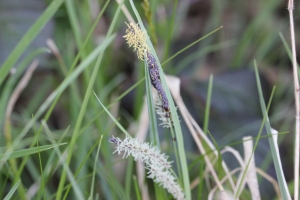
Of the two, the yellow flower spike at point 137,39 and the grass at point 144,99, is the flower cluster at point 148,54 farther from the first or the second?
the grass at point 144,99

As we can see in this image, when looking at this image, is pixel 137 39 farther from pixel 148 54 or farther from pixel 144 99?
pixel 144 99

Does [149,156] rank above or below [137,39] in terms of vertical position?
below

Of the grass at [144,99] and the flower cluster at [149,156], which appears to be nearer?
the flower cluster at [149,156]

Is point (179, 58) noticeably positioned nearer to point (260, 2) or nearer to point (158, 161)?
point (260, 2)

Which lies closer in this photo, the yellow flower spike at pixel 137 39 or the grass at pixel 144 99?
the yellow flower spike at pixel 137 39

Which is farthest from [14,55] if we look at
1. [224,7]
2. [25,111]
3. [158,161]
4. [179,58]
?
[224,7]

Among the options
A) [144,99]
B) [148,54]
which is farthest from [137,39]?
[144,99]

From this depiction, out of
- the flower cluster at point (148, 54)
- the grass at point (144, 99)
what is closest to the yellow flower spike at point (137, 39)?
the flower cluster at point (148, 54)

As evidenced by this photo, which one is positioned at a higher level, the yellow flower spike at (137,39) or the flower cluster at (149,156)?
the yellow flower spike at (137,39)

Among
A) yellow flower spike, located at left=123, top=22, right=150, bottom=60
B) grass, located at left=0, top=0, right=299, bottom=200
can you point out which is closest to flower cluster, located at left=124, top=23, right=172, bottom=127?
yellow flower spike, located at left=123, top=22, right=150, bottom=60
